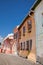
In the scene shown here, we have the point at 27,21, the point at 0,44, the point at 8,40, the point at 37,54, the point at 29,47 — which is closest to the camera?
the point at 37,54

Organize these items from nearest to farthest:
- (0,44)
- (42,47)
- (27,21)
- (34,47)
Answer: (42,47), (34,47), (27,21), (0,44)

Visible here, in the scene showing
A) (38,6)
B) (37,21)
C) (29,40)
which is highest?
(38,6)

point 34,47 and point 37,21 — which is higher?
point 37,21

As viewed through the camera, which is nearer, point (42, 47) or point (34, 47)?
point (42, 47)

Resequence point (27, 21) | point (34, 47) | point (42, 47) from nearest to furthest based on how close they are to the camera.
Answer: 1. point (42, 47)
2. point (34, 47)
3. point (27, 21)

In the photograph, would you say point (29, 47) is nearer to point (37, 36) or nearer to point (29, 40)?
point (29, 40)

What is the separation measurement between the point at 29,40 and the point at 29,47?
3.11ft

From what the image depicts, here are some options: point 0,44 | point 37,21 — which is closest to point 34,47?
point 37,21

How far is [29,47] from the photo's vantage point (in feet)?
Result: 84.7

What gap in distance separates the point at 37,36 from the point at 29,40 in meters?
4.67

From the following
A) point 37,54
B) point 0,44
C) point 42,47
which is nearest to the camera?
point 42,47

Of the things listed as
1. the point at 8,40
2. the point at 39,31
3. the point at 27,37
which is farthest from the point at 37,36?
the point at 8,40

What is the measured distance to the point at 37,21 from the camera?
2167cm

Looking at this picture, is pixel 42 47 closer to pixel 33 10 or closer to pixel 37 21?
pixel 37 21
